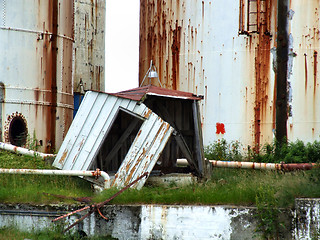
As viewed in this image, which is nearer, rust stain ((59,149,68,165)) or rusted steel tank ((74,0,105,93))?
rust stain ((59,149,68,165))

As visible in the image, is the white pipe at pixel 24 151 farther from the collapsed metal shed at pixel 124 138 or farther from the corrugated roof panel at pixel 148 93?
the corrugated roof panel at pixel 148 93

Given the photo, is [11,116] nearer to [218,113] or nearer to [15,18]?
[15,18]

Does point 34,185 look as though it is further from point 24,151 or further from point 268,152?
point 268,152

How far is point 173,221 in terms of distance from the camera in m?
9.33

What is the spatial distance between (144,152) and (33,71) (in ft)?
18.4

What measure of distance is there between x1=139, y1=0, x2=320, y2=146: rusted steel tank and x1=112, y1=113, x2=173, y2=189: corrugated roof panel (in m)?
5.12

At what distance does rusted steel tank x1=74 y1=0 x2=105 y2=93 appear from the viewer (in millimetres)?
21156

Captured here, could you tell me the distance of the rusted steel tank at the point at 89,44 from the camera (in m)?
21.2

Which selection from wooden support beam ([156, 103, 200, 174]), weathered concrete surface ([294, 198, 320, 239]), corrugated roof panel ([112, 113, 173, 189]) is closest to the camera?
weathered concrete surface ([294, 198, 320, 239])

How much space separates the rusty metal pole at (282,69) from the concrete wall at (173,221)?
636cm

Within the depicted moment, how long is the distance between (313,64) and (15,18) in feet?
25.9

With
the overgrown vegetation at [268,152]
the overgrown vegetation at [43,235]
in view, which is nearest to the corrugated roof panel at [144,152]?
the overgrown vegetation at [43,235]

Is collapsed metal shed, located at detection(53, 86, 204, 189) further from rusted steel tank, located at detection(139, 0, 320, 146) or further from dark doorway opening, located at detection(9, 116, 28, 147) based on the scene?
rusted steel tank, located at detection(139, 0, 320, 146)

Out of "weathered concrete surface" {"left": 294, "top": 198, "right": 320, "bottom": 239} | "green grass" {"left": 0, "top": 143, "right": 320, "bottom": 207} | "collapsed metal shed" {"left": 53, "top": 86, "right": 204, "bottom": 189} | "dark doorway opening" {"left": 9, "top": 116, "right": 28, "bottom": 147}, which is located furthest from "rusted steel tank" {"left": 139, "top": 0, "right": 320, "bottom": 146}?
"weathered concrete surface" {"left": 294, "top": 198, "right": 320, "bottom": 239}
